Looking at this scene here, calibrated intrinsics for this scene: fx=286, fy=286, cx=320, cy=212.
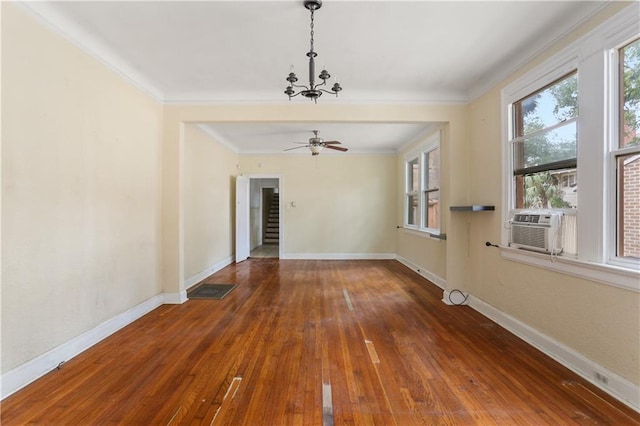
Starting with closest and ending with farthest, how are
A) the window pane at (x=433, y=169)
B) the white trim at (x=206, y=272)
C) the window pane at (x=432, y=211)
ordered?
the white trim at (x=206, y=272) → the window pane at (x=433, y=169) → the window pane at (x=432, y=211)

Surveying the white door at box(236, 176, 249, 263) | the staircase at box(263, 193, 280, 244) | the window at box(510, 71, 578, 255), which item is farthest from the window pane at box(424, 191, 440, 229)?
the staircase at box(263, 193, 280, 244)

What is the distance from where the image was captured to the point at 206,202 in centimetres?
526

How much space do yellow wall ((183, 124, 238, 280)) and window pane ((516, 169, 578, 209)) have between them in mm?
4348

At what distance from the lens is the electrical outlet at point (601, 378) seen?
196 cm

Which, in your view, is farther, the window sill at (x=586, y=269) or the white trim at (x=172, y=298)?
the white trim at (x=172, y=298)

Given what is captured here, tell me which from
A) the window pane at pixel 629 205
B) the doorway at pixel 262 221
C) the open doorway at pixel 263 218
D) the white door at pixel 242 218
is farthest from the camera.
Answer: the open doorway at pixel 263 218

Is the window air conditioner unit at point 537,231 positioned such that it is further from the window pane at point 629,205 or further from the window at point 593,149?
the window pane at point 629,205

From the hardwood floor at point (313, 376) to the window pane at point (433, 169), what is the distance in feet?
7.77

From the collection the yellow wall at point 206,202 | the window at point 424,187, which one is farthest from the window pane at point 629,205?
the yellow wall at point 206,202

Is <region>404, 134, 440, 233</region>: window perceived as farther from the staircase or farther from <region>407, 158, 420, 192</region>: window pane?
the staircase

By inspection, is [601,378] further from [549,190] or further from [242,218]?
[242,218]

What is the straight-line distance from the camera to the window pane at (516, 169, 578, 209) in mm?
2348

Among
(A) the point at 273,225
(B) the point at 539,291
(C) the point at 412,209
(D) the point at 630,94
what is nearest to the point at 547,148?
(D) the point at 630,94

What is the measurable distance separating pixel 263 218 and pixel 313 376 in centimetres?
856
